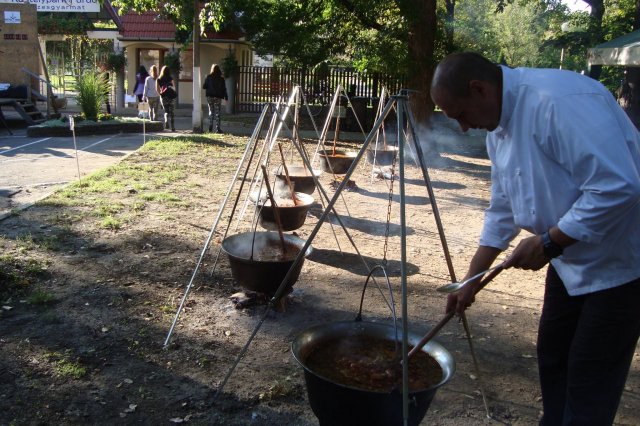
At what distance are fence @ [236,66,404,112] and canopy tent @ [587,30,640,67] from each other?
582 cm

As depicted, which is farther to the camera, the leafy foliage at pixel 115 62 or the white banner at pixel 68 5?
the leafy foliage at pixel 115 62

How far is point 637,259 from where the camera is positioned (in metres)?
2.07

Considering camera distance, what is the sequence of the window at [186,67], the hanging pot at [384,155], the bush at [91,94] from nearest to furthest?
the hanging pot at [384,155] < the bush at [91,94] < the window at [186,67]

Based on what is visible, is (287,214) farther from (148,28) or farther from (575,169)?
(148,28)

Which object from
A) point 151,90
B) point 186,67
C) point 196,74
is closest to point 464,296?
point 196,74

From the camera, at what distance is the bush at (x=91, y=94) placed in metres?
15.4

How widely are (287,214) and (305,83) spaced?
13968mm

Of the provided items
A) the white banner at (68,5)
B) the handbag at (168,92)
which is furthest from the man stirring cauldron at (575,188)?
the white banner at (68,5)

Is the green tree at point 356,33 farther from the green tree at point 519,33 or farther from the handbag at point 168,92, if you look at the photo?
Answer: the green tree at point 519,33

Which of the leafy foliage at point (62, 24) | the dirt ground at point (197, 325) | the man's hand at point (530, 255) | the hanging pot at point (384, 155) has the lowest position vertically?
the dirt ground at point (197, 325)

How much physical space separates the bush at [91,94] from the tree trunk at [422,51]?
8.26 metres

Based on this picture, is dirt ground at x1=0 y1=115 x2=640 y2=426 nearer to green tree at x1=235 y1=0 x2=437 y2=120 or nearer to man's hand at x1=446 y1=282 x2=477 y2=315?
man's hand at x1=446 y1=282 x2=477 y2=315

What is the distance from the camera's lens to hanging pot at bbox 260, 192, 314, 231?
552cm

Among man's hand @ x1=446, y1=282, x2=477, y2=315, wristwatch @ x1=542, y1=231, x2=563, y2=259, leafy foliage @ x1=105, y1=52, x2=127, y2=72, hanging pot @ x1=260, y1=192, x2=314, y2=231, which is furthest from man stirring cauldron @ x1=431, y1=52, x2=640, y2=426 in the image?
leafy foliage @ x1=105, y1=52, x2=127, y2=72
